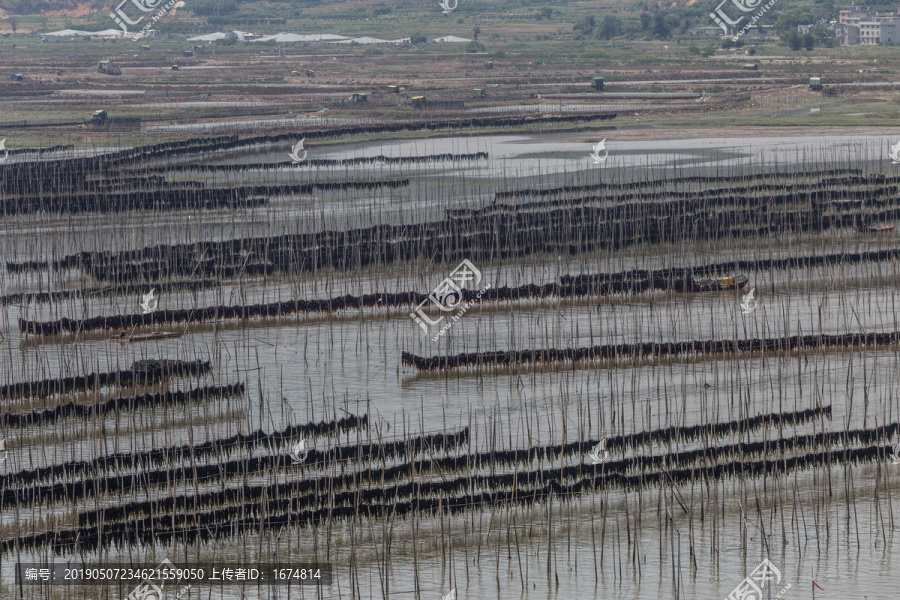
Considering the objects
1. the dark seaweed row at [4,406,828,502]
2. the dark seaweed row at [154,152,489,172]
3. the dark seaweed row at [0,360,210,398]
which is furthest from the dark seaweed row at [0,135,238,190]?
the dark seaweed row at [4,406,828,502]

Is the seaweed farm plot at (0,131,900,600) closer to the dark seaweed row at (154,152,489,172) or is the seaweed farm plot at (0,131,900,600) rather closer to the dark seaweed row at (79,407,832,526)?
the dark seaweed row at (79,407,832,526)

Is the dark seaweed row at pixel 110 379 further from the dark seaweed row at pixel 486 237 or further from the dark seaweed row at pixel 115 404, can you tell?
the dark seaweed row at pixel 486 237

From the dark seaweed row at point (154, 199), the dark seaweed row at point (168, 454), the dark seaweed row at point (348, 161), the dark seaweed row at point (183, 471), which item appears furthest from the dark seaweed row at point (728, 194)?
the dark seaweed row at point (183, 471)

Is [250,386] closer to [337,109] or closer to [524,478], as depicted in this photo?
[524,478]

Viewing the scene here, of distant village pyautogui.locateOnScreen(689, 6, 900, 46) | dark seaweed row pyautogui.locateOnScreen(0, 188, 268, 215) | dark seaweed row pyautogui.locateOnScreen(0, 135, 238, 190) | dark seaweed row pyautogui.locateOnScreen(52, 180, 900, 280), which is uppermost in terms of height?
distant village pyautogui.locateOnScreen(689, 6, 900, 46)

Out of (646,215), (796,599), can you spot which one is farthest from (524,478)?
(646,215)

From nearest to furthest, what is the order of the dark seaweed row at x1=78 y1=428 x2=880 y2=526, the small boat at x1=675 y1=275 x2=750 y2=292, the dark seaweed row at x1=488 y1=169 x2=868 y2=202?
the dark seaweed row at x1=78 y1=428 x2=880 y2=526 < the small boat at x1=675 y1=275 x2=750 y2=292 < the dark seaweed row at x1=488 y1=169 x2=868 y2=202

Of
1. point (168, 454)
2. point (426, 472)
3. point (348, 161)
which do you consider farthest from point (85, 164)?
point (426, 472)
